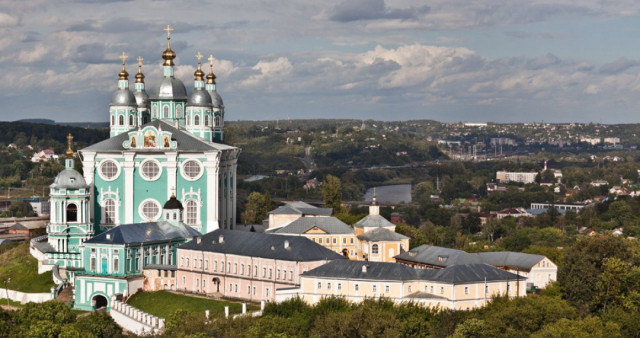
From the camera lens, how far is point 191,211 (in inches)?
2749

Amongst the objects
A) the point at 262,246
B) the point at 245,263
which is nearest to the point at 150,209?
the point at 262,246

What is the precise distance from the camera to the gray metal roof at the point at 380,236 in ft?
210

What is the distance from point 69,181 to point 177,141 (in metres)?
6.82

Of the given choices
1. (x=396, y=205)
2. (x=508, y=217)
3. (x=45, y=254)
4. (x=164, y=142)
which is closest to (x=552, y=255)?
(x=164, y=142)

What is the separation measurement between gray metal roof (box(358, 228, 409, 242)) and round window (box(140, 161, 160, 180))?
13051mm

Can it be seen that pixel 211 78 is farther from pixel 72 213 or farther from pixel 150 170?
pixel 72 213

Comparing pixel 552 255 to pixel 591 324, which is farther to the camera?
pixel 552 255

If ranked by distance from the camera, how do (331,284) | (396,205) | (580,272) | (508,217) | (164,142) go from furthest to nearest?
1. (396,205)
2. (508,217)
3. (164,142)
4. (580,272)
5. (331,284)

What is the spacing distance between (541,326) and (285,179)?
127 meters

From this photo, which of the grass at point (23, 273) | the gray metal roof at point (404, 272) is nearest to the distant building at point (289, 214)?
the grass at point (23, 273)

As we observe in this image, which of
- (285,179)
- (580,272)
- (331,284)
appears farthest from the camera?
(285,179)

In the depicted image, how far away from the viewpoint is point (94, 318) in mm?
55438

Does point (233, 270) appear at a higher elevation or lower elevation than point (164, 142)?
lower

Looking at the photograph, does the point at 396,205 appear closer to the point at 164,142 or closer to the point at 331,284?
the point at 164,142
